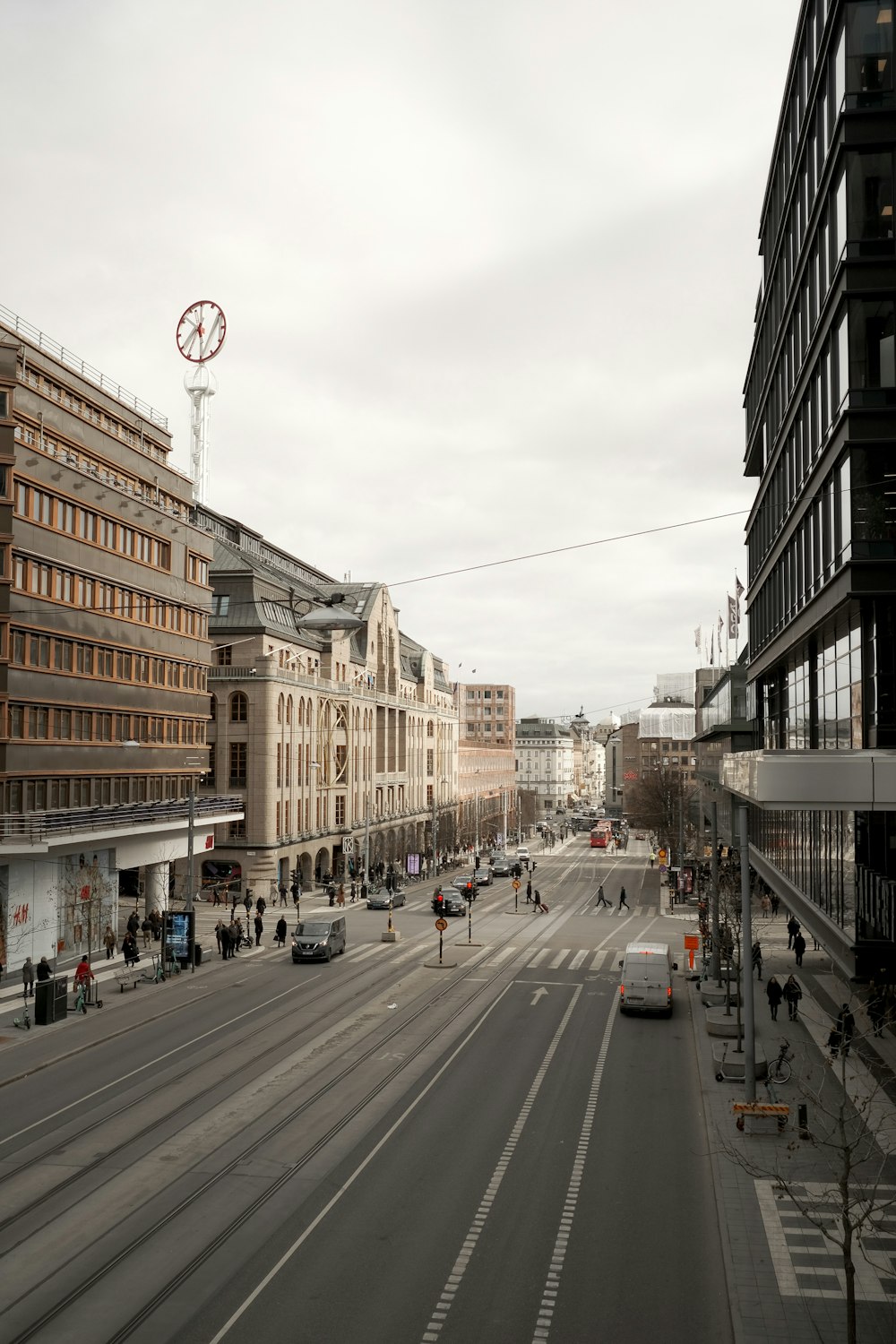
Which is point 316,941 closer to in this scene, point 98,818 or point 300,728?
point 98,818

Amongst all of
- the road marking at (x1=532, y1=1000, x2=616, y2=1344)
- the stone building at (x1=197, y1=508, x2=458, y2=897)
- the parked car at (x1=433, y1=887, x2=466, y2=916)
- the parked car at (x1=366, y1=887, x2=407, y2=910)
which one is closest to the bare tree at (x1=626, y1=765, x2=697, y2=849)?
the stone building at (x1=197, y1=508, x2=458, y2=897)

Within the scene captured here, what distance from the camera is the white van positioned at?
1312 inches

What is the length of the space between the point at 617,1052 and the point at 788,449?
20.3m

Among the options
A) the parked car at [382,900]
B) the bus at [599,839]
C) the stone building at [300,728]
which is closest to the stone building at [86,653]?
the stone building at [300,728]

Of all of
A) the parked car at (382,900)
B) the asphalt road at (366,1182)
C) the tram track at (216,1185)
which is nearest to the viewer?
the tram track at (216,1185)

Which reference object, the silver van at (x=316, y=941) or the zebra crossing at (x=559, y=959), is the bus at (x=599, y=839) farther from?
the silver van at (x=316, y=941)

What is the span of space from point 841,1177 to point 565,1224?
5.35 meters

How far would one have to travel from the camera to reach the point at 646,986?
33.4 metres

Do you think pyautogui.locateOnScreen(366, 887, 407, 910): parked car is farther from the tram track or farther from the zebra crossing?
the tram track

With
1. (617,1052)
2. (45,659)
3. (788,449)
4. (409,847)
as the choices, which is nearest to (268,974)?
(45,659)

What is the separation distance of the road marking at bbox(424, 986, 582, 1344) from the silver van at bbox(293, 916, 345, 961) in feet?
62.2

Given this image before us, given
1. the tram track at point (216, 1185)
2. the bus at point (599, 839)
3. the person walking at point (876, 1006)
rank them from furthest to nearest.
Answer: the bus at point (599, 839) < the person walking at point (876, 1006) < the tram track at point (216, 1185)

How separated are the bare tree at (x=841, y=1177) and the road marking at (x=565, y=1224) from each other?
8.44 ft

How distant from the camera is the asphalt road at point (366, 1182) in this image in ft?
45.1
